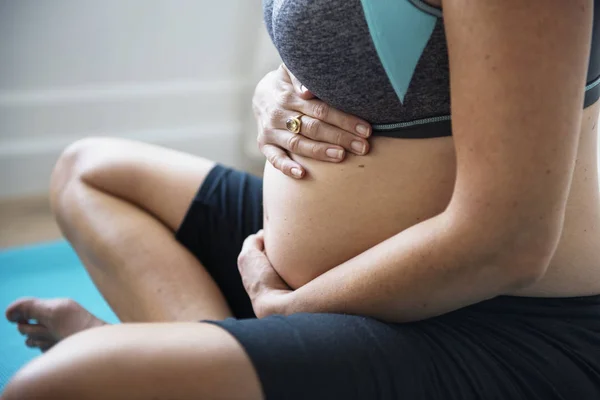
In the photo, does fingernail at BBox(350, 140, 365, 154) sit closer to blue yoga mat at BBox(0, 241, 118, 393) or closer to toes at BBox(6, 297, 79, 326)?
toes at BBox(6, 297, 79, 326)

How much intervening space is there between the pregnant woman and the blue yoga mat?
0.63 meters

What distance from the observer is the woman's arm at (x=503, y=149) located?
59 centimetres

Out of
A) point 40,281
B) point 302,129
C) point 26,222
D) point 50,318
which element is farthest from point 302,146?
point 26,222

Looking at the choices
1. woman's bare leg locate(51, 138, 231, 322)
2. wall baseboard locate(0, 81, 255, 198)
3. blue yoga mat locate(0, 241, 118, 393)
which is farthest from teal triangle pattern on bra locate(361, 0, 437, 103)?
→ wall baseboard locate(0, 81, 255, 198)

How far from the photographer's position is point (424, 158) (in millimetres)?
734

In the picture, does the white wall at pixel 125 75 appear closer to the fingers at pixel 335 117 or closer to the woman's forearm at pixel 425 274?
the fingers at pixel 335 117

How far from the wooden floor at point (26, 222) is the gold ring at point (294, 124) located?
1187 mm

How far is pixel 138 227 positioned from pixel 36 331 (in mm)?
238

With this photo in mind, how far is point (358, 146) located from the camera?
30.3 inches

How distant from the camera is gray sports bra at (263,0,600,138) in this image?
68 cm

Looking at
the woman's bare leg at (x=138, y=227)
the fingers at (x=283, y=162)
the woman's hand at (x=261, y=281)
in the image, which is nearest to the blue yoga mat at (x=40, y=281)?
the woman's bare leg at (x=138, y=227)

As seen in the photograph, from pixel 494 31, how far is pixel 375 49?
0.45 feet

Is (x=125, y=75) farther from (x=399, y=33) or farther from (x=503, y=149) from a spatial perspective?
(x=503, y=149)

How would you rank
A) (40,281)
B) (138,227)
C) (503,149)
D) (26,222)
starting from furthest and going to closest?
(26,222) → (40,281) → (138,227) → (503,149)
